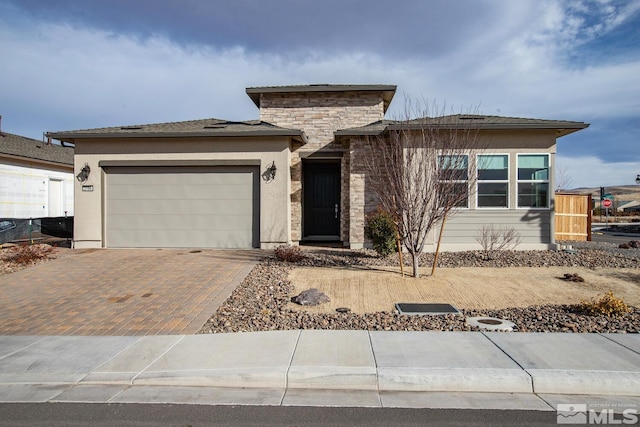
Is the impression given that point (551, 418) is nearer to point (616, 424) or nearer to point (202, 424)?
point (616, 424)

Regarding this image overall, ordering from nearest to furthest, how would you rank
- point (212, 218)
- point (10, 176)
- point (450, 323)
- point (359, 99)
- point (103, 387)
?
point (103, 387) → point (450, 323) → point (212, 218) → point (359, 99) → point (10, 176)

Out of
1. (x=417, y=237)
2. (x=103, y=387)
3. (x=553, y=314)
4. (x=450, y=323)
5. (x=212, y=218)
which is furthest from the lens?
(x=212, y=218)

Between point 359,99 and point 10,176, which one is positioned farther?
point 10,176

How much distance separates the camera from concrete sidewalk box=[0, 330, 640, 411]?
4.63 m

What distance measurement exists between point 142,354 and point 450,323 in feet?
14.6

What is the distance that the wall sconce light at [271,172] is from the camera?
13.7 metres

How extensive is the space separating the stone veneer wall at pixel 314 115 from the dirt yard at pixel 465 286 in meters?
5.03

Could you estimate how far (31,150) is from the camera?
23.8 meters

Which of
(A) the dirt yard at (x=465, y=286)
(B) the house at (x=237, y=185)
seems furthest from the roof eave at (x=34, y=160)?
(A) the dirt yard at (x=465, y=286)

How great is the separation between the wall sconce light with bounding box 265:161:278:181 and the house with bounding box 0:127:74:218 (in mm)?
15163

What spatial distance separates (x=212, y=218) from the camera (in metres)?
13.9

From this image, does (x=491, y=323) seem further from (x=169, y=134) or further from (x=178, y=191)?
(x=169, y=134)

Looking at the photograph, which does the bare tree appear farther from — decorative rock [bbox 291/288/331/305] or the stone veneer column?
the stone veneer column

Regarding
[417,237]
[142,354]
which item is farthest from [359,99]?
[142,354]
